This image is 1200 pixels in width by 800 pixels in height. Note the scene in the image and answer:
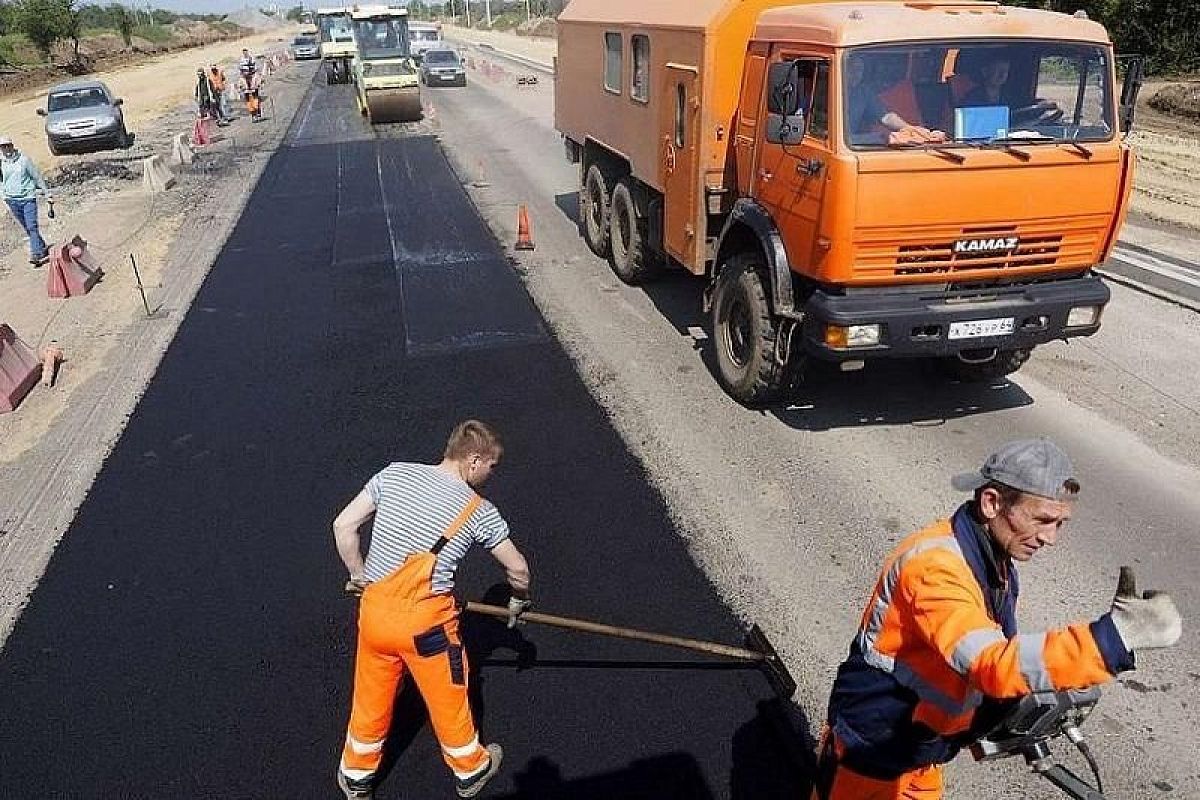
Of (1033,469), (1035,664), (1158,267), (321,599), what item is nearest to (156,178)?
(321,599)

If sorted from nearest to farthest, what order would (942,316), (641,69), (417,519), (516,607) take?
(417,519) < (516,607) < (942,316) < (641,69)

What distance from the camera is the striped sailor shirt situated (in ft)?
11.1

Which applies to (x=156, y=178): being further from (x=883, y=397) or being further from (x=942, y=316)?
(x=942, y=316)

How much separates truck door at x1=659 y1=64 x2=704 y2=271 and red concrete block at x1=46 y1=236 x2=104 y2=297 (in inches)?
289

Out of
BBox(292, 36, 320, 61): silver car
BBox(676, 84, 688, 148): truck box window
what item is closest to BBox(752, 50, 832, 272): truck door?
BBox(676, 84, 688, 148): truck box window

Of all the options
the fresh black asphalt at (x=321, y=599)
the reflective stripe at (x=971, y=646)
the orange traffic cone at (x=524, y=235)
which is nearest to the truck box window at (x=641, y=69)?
the fresh black asphalt at (x=321, y=599)

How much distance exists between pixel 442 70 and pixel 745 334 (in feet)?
100

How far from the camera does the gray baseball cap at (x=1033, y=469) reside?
7.75 ft

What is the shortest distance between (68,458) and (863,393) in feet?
21.1

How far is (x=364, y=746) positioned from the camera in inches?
143

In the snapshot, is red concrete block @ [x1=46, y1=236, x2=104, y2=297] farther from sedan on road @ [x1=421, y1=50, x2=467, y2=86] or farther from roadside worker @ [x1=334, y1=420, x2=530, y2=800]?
sedan on road @ [x1=421, y1=50, x2=467, y2=86]

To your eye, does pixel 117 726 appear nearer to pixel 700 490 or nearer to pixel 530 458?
pixel 530 458

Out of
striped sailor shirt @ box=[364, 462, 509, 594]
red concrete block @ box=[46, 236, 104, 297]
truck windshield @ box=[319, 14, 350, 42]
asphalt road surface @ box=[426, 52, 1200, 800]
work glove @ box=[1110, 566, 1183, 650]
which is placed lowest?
asphalt road surface @ box=[426, 52, 1200, 800]

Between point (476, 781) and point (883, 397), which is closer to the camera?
point (476, 781)
